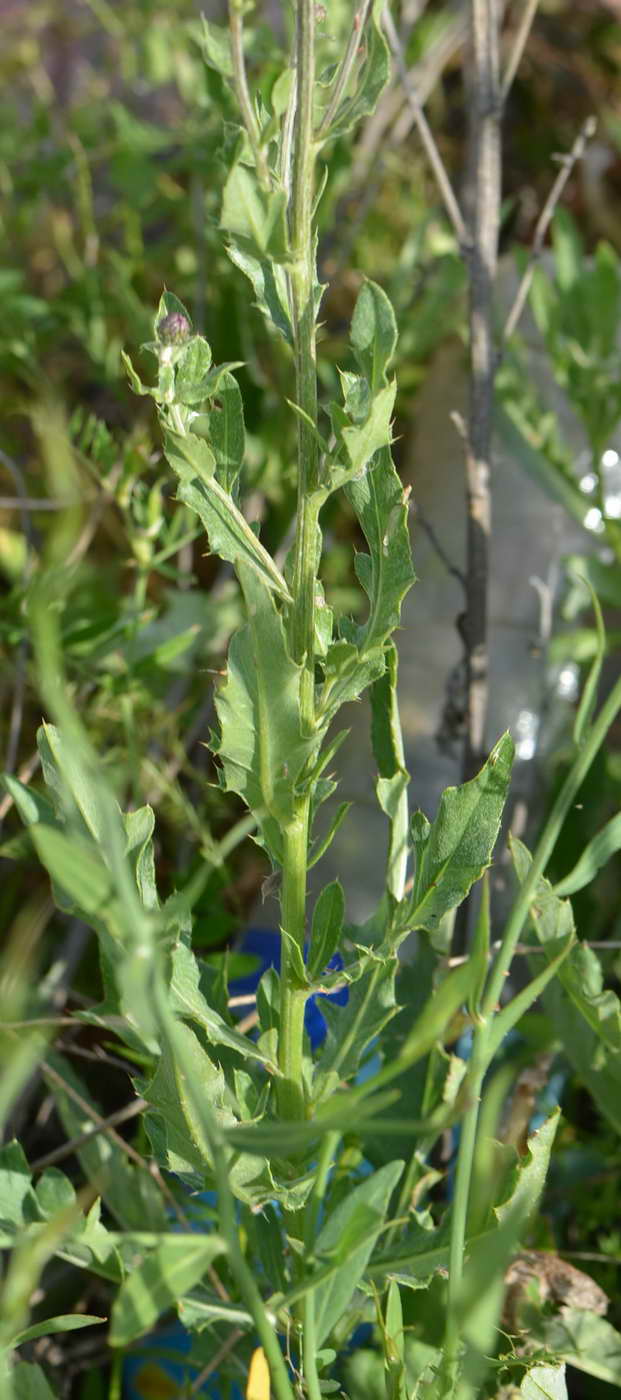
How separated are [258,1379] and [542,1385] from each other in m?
0.09

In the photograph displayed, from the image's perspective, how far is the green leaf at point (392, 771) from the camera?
43 centimetres

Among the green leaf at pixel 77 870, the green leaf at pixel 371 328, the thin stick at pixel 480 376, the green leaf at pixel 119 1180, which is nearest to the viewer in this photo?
the green leaf at pixel 77 870

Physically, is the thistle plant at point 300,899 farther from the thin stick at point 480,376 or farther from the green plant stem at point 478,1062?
the thin stick at point 480,376

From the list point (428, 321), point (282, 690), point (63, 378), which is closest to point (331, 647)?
point (282, 690)

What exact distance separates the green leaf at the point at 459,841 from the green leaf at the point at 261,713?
2.0 inches

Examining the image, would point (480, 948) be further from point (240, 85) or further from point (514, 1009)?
point (240, 85)

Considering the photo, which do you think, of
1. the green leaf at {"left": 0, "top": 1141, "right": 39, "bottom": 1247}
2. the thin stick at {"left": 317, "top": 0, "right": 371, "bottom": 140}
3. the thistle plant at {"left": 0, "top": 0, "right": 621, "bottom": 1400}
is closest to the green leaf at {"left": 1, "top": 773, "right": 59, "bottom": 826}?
the thistle plant at {"left": 0, "top": 0, "right": 621, "bottom": 1400}

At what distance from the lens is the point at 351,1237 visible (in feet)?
1.03

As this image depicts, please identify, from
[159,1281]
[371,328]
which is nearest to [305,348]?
[371,328]

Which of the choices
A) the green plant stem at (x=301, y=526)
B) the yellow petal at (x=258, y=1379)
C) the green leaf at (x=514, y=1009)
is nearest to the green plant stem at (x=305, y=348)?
the green plant stem at (x=301, y=526)

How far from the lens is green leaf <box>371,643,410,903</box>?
1.42ft

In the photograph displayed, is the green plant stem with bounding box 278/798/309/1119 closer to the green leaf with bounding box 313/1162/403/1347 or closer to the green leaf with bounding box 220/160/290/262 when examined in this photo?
the green leaf with bounding box 313/1162/403/1347

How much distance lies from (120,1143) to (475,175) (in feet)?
1.54

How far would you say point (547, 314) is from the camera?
2.56ft
